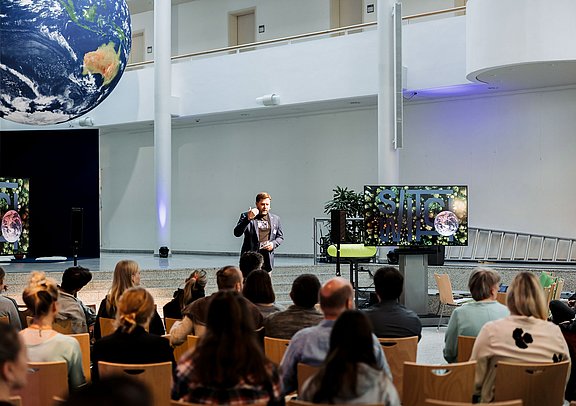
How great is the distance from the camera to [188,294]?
6602 mm

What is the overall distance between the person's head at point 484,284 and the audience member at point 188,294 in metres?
2.24

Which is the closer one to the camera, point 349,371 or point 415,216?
point 349,371

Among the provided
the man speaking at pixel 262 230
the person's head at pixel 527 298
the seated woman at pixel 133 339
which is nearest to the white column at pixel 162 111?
the man speaking at pixel 262 230

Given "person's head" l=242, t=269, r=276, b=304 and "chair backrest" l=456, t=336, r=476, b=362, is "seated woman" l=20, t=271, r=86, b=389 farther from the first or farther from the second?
"chair backrest" l=456, t=336, r=476, b=362

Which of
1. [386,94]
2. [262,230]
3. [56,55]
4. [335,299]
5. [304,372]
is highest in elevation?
[56,55]

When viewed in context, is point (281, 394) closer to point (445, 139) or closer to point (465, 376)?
point (465, 376)

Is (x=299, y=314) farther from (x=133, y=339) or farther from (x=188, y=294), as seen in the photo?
(x=188, y=294)

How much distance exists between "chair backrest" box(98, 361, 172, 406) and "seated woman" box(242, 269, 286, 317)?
151 centimetres

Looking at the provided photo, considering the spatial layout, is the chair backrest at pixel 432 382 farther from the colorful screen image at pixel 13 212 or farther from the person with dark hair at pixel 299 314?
the colorful screen image at pixel 13 212

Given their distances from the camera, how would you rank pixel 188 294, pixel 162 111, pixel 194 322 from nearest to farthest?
pixel 194 322, pixel 188 294, pixel 162 111

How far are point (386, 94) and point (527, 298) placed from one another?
11.1 metres

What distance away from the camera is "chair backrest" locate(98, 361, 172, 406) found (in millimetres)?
4211

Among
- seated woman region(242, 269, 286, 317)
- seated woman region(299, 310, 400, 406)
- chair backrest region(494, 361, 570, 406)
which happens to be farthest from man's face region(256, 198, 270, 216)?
seated woman region(299, 310, 400, 406)

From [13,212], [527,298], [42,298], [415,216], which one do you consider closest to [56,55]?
[13,212]
